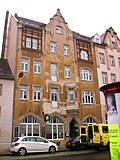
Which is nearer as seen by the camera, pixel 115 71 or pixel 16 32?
pixel 16 32

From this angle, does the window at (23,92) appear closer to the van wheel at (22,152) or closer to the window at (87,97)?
the van wheel at (22,152)

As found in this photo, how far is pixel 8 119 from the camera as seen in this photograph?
70.0 feet

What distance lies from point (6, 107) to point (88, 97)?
11.4 meters

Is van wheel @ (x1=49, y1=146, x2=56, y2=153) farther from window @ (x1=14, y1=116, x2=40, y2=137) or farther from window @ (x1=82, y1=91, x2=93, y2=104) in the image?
window @ (x1=82, y1=91, x2=93, y2=104)

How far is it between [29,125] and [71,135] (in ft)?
21.1

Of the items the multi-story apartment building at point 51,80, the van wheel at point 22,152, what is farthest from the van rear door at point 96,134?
the van wheel at point 22,152

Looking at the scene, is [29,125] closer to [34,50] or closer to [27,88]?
[27,88]

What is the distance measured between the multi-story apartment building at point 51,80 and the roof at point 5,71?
0.62 m

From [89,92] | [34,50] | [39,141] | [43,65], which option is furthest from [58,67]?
[39,141]

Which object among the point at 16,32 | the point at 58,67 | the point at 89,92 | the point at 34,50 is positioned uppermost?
the point at 16,32

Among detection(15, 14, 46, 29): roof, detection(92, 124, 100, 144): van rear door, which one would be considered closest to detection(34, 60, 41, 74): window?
detection(15, 14, 46, 29): roof

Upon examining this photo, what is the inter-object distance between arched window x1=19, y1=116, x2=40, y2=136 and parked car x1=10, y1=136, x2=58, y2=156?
4817 mm

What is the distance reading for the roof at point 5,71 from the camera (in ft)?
73.8

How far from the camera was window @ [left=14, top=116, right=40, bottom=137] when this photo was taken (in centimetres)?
2189
